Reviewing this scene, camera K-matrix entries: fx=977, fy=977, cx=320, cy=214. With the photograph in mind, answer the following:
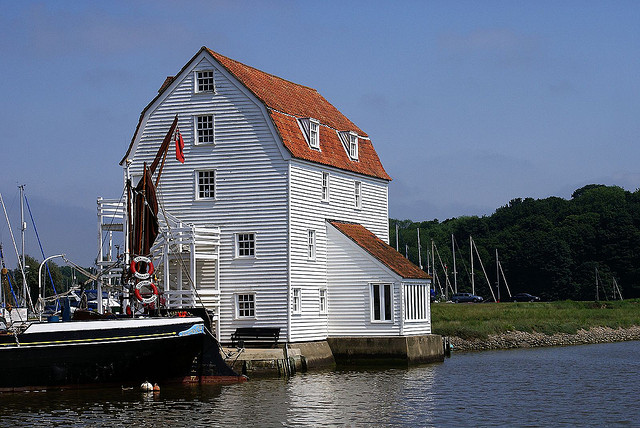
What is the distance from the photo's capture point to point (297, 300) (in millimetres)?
47625

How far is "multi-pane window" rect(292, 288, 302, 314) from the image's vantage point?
47.4 metres

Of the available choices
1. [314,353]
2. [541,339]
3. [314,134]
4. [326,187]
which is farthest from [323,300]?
[541,339]

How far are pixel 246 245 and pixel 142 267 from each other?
515cm

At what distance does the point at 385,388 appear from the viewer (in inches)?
1583

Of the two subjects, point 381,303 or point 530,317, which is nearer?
point 381,303

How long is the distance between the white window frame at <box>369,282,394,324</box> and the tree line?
7903 cm

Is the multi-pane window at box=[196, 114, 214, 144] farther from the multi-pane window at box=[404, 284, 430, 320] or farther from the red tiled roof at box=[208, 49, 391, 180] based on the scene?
the multi-pane window at box=[404, 284, 430, 320]

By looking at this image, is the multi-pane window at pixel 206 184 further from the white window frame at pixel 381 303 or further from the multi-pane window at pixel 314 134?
the white window frame at pixel 381 303

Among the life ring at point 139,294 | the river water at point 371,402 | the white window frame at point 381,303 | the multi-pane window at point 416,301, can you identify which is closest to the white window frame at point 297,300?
the river water at point 371,402

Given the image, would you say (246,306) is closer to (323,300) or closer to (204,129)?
(323,300)

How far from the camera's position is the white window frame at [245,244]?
4719 centimetres

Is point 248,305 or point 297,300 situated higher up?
point 297,300

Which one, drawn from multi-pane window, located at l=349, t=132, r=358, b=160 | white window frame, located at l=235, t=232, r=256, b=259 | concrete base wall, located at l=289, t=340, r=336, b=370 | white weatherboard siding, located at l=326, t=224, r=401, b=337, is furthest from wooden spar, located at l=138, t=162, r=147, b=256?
multi-pane window, located at l=349, t=132, r=358, b=160

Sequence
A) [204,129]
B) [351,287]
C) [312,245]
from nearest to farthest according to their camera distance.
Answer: [204,129] < [312,245] < [351,287]
